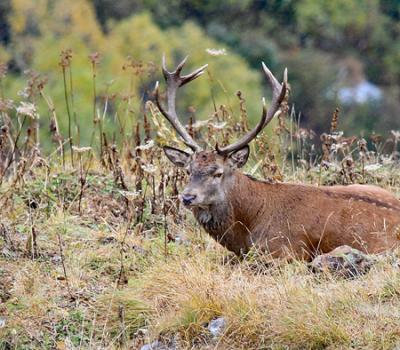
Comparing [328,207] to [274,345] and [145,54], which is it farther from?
[145,54]

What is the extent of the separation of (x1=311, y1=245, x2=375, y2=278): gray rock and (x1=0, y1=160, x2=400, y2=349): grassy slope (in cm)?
10

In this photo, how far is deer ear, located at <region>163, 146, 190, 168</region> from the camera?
10859 mm

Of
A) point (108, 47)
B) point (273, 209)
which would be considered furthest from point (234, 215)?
point (108, 47)

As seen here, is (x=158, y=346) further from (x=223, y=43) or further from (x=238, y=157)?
(x=223, y=43)

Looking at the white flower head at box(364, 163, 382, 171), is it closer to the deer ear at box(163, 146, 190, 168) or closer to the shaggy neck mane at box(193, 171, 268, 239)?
the shaggy neck mane at box(193, 171, 268, 239)

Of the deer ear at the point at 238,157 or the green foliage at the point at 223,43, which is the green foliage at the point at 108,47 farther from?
the deer ear at the point at 238,157

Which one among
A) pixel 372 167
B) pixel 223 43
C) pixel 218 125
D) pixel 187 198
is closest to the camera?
pixel 187 198

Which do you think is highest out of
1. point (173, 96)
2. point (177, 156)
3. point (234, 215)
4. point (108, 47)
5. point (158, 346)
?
point (173, 96)

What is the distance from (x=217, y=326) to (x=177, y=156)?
2024mm

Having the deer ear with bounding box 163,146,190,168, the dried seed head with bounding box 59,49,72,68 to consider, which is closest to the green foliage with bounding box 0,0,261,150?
the dried seed head with bounding box 59,49,72,68

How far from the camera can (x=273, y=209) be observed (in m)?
10.9

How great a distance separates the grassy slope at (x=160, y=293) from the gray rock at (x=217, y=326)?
4 centimetres

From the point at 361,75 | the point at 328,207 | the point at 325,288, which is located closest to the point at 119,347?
the point at 325,288

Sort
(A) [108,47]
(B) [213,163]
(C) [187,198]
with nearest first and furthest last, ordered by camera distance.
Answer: (C) [187,198] < (B) [213,163] < (A) [108,47]
